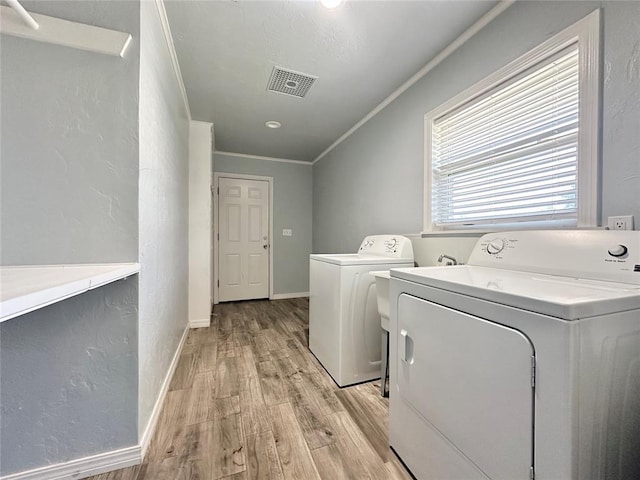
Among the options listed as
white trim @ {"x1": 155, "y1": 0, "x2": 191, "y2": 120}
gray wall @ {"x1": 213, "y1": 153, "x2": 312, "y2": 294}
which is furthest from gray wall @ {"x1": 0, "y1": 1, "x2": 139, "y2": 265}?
gray wall @ {"x1": 213, "y1": 153, "x2": 312, "y2": 294}

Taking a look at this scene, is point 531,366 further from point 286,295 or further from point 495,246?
point 286,295

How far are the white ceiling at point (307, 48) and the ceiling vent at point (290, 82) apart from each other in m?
0.05

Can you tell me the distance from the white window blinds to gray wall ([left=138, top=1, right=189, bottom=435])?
181 centimetres

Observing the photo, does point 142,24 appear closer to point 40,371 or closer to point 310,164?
point 40,371

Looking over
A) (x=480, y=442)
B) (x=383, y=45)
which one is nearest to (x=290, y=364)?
(x=480, y=442)

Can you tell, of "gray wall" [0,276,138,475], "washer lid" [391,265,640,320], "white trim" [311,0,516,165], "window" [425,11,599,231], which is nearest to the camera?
"washer lid" [391,265,640,320]

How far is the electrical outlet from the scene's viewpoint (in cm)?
99

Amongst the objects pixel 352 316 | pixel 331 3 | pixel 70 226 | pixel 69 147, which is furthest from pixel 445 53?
pixel 70 226

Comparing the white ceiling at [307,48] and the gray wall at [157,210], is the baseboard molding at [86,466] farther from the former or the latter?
the white ceiling at [307,48]

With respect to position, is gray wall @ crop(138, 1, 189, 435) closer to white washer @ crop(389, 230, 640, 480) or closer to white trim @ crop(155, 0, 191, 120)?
white trim @ crop(155, 0, 191, 120)

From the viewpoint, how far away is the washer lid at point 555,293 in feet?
2.04

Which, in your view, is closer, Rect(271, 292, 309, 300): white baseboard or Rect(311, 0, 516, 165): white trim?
Rect(311, 0, 516, 165): white trim

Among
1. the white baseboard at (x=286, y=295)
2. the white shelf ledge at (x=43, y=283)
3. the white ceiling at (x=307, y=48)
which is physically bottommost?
the white baseboard at (x=286, y=295)

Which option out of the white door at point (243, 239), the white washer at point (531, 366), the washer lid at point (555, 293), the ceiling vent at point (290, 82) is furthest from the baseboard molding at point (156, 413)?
the ceiling vent at point (290, 82)
